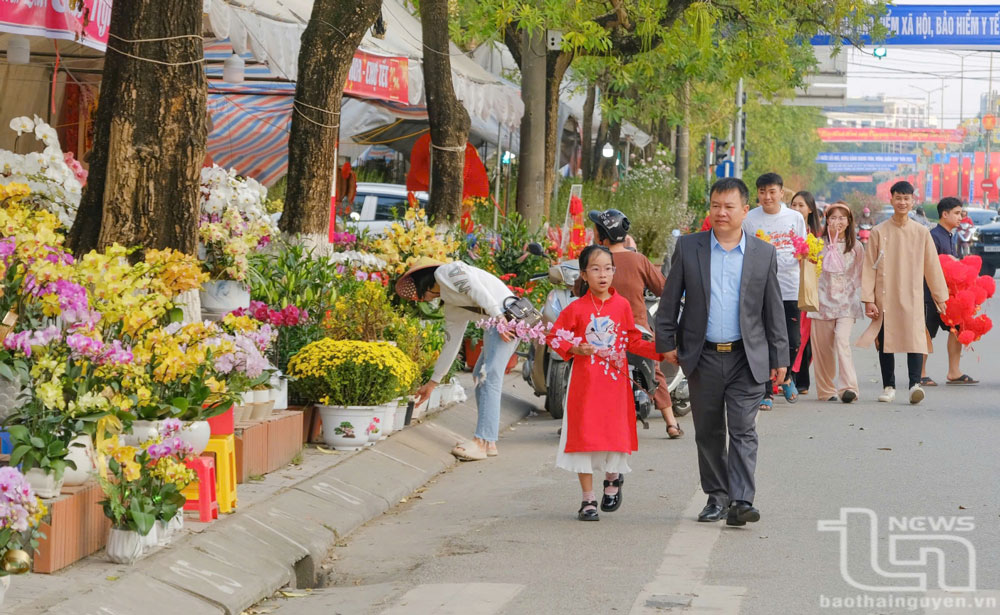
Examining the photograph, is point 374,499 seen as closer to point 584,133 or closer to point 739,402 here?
point 739,402

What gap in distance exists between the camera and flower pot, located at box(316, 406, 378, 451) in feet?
31.2

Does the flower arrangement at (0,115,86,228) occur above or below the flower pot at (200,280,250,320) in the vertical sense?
above

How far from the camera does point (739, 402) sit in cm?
759

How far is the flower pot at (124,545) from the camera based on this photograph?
6.06m

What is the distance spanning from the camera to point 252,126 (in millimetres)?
17641

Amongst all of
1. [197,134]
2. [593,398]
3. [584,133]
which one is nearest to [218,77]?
[197,134]

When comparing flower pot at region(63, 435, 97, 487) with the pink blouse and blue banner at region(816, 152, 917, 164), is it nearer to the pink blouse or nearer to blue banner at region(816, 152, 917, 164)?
the pink blouse

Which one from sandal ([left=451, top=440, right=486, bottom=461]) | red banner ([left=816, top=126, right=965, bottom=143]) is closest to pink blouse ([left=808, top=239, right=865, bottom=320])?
sandal ([left=451, top=440, right=486, bottom=461])

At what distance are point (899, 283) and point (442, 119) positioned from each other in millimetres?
5076

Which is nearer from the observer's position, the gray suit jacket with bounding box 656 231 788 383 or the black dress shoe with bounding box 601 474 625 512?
the gray suit jacket with bounding box 656 231 788 383

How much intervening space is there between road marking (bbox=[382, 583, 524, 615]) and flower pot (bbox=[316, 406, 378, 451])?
3142 millimetres

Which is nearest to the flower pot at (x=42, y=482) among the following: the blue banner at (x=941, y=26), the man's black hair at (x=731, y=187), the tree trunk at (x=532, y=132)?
the man's black hair at (x=731, y=187)

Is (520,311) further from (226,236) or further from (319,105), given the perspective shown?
(319,105)

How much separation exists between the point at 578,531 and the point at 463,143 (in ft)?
27.4
